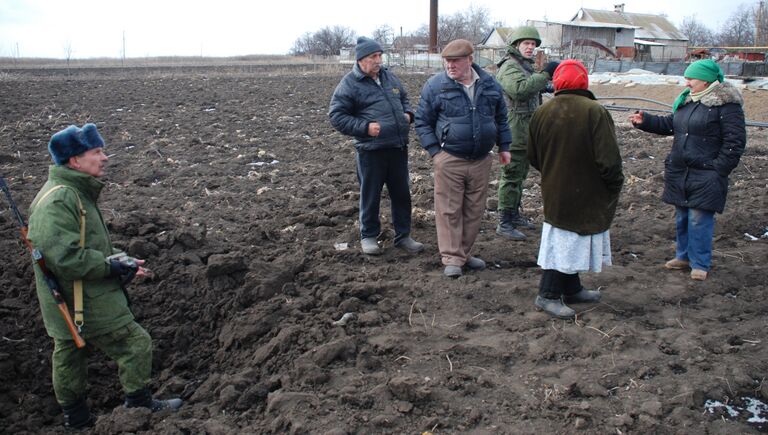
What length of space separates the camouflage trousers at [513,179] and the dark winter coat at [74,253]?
4.03 m

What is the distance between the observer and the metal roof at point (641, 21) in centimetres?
6050

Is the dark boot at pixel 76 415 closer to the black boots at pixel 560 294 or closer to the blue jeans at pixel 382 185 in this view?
the blue jeans at pixel 382 185

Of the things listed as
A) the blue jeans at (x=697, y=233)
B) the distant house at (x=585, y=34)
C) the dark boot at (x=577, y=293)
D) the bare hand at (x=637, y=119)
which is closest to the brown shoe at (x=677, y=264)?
the blue jeans at (x=697, y=233)

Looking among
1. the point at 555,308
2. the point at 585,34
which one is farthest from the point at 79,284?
the point at 585,34

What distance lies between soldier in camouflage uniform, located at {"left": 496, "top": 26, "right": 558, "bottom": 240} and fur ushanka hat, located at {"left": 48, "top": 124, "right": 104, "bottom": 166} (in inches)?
159

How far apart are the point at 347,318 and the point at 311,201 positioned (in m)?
3.61

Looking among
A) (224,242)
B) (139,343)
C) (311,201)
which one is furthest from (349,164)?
(139,343)

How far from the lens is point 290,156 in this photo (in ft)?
37.2

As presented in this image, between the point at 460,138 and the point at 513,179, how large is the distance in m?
1.46

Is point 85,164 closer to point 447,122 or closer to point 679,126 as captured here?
point 447,122

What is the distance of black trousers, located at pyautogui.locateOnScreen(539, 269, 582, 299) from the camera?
4.76m

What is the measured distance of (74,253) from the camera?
11.2 ft

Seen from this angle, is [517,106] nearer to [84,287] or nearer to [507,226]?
[507,226]

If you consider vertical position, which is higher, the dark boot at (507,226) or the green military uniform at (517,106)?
the green military uniform at (517,106)
